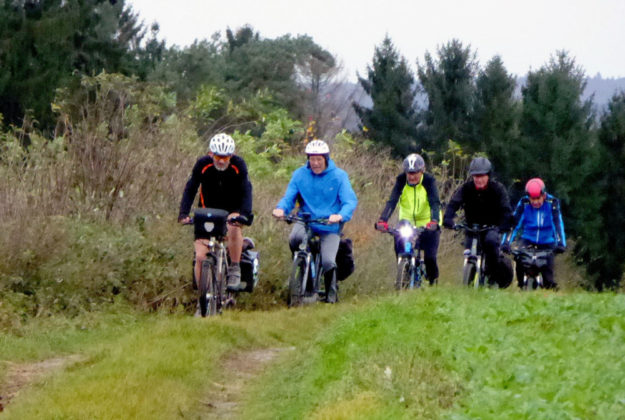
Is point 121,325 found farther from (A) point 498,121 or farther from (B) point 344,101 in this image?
(B) point 344,101

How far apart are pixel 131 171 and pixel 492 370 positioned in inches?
442

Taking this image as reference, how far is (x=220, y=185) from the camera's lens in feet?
42.4

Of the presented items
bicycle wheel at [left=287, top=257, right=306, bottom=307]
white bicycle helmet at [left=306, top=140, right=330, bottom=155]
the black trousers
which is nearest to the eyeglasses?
white bicycle helmet at [left=306, top=140, right=330, bottom=155]

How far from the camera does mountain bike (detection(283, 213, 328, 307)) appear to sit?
1465 centimetres

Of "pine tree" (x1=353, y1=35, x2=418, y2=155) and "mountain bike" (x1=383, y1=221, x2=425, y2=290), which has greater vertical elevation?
"pine tree" (x1=353, y1=35, x2=418, y2=155)

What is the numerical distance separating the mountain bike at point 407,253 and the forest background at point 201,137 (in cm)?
280

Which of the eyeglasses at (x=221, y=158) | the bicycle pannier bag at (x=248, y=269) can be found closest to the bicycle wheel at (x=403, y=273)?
the bicycle pannier bag at (x=248, y=269)

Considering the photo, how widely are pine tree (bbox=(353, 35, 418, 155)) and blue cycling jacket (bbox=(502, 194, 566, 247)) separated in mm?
53827

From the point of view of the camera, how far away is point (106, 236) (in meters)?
15.7

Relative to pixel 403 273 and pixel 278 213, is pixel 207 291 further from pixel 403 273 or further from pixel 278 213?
pixel 403 273

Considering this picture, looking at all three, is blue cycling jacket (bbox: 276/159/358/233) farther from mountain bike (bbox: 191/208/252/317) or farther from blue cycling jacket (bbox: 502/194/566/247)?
blue cycling jacket (bbox: 502/194/566/247)

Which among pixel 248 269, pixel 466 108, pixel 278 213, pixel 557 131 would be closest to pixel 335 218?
pixel 278 213

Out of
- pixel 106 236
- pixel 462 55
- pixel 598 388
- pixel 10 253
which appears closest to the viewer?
pixel 598 388

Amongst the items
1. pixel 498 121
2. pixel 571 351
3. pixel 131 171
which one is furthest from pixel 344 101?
pixel 571 351
